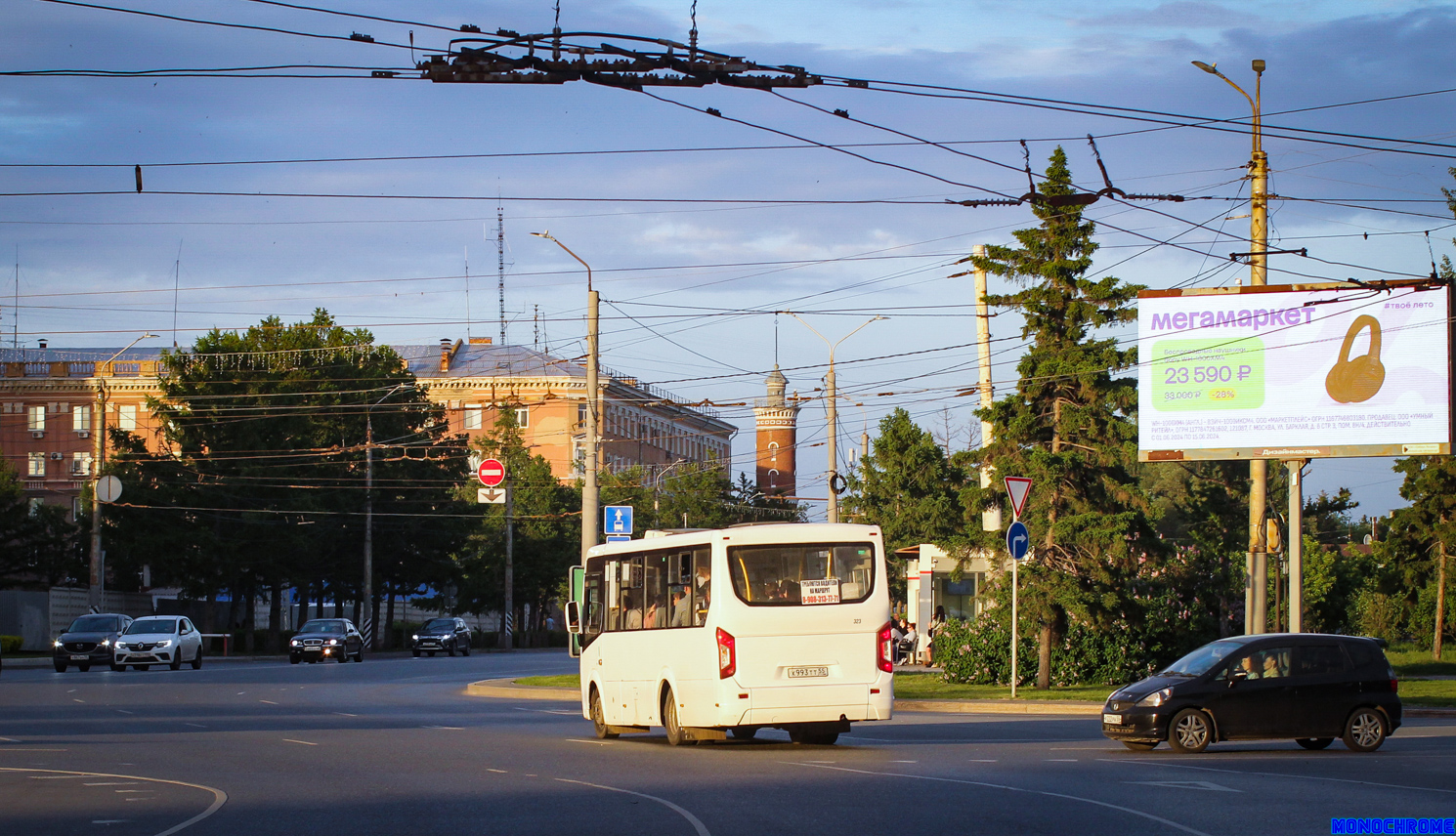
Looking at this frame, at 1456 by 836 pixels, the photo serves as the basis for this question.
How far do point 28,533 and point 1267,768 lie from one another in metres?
65.8

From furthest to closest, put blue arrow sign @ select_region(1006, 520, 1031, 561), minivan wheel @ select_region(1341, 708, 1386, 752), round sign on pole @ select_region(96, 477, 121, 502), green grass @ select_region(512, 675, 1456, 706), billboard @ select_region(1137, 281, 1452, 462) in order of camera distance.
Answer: round sign on pole @ select_region(96, 477, 121, 502) < billboard @ select_region(1137, 281, 1452, 462) < green grass @ select_region(512, 675, 1456, 706) < blue arrow sign @ select_region(1006, 520, 1031, 561) < minivan wheel @ select_region(1341, 708, 1386, 752)

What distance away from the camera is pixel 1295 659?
18.0 metres

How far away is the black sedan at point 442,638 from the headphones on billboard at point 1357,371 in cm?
4206

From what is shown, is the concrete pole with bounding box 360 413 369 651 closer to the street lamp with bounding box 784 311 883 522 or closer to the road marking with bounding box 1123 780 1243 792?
the street lamp with bounding box 784 311 883 522

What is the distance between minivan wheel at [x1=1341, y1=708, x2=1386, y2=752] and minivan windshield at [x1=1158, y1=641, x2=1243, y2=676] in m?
1.50

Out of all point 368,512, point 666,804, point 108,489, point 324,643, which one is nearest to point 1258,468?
point 666,804

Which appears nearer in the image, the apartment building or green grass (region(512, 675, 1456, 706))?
green grass (region(512, 675, 1456, 706))

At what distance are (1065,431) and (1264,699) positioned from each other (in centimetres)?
1420

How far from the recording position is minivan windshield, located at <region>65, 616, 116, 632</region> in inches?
1756

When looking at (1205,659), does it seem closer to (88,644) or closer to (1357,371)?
(1357,371)

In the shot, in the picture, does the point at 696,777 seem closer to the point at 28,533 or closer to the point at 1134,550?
the point at 1134,550

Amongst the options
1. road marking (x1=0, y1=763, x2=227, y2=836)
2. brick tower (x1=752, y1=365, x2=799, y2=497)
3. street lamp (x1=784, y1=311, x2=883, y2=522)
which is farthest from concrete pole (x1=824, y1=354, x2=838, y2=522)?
brick tower (x1=752, y1=365, x2=799, y2=497)

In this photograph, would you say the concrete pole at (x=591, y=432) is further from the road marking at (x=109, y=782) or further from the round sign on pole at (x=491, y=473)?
the road marking at (x=109, y=782)

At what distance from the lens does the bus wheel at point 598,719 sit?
66.6 feet
